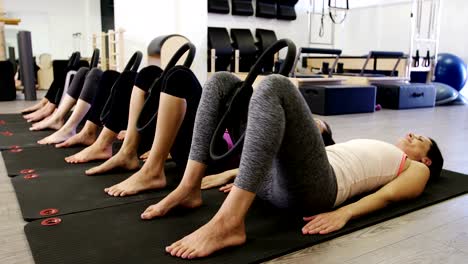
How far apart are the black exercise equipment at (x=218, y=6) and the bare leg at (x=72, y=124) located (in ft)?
15.4

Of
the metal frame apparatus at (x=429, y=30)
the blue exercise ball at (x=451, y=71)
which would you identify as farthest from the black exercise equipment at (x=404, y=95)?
the blue exercise ball at (x=451, y=71)

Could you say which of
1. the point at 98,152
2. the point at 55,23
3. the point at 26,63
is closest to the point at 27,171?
the point at 98,152

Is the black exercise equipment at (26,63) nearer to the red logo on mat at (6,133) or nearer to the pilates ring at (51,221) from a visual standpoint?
the red logo on mat at (6,133)

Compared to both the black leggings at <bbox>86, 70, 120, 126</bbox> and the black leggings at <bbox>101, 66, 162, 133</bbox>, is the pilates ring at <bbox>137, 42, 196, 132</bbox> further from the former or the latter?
the black leggings at <bbox>86, 70, 120, 126</bbox>

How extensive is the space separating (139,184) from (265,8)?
6.27 metres

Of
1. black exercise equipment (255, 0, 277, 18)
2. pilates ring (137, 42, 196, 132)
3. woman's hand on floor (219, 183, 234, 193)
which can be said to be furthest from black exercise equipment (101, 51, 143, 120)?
black exercise equipment (255, 0, 277, 18)

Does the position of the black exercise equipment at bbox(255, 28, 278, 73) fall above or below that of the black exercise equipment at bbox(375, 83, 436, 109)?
above

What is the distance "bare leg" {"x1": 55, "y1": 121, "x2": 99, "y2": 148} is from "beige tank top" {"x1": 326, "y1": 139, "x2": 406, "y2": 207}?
1480mm

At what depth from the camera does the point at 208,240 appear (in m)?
1.12

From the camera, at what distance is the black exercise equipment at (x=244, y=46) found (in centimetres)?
690

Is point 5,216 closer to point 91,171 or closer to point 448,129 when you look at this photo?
point 91,171

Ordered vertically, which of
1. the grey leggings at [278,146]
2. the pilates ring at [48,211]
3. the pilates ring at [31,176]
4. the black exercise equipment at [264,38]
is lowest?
the pilates ring at [31,176]

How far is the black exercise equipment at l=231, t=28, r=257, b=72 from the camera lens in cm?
690

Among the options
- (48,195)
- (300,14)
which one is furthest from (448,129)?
(300,14)
